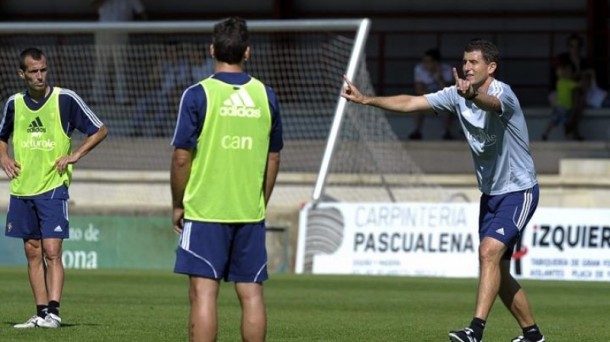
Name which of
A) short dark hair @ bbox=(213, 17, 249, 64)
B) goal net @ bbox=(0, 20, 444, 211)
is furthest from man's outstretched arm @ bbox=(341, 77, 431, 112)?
goal net @ bbox=(0, 20, 444, 211)

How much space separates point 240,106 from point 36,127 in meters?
4.58

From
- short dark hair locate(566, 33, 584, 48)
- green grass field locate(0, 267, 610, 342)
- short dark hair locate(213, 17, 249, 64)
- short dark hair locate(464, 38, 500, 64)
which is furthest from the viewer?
short dark hair locate(566, 33, 584, 48)

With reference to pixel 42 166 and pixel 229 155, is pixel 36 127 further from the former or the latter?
pixel 229 155

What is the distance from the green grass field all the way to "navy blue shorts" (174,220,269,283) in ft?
10.1

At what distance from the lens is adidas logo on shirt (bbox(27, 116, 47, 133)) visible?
12.8 m

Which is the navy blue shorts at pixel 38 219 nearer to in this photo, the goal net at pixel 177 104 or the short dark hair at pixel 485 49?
the short dark hair at pixel 485 49

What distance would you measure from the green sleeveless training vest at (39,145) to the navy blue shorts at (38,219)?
0.10 meters

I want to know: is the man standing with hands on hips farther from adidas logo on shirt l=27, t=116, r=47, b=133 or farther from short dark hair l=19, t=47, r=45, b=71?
adidas logo on shirt l=27, t=116, r=47, b=133

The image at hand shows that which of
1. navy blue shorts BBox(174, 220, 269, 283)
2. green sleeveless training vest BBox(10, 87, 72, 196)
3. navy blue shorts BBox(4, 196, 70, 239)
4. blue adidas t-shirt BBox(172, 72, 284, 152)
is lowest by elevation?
navy blue shorts BBox(4, 196, 70, 239)

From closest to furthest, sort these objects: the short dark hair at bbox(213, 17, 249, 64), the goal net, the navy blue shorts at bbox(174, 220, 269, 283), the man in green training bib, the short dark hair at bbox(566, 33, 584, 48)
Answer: the short dark hair at bbox(213, 17, 249, 64) → the navy blue shorts at bbox(174, 220, 269, 283) → the man in green training bib → the goal net → the short dark hair at bbox(566, 33, 584, 48)

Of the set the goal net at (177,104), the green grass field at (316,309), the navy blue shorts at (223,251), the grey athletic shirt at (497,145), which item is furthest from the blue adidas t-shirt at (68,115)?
the goal net at (177,104)

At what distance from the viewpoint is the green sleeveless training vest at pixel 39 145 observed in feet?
41.8

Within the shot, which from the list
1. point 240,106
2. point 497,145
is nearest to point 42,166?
point 497,145

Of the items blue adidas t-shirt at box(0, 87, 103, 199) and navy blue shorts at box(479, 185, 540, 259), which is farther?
blue adidas t-shirt at box(0, 87, 103, 199)
